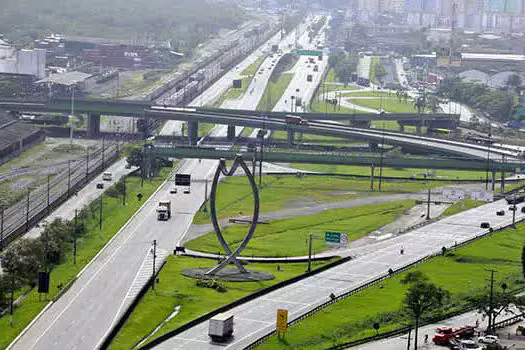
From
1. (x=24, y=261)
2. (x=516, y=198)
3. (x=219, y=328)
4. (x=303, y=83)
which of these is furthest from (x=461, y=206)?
(x=303, y=83)

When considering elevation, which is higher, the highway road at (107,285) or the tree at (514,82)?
the tree at (514,82)

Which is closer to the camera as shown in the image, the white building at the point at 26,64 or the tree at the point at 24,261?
the tree at the point at 24,261

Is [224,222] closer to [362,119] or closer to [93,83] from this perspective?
[362,119]

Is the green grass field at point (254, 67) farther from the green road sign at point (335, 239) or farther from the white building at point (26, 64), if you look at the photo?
the green road sign at point (335, 239)

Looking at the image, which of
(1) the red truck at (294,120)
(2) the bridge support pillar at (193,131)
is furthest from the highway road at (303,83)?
(2) the bridge support pillar at (193,131)

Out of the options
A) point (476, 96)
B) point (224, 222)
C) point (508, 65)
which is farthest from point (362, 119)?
point (508, 65)
